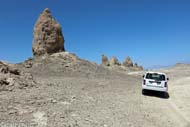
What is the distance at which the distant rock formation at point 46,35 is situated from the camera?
115ft

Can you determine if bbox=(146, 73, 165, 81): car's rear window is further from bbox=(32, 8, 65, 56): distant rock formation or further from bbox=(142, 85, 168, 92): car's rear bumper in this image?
bbox=(32, 8, 65, 56): distant rock formation

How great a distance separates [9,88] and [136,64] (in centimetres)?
7592

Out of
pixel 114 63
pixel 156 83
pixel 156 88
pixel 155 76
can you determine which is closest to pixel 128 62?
pixel 114 63

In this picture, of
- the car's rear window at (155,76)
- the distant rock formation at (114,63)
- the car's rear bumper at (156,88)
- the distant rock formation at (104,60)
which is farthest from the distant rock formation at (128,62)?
the car's rear bumper at (156,88)

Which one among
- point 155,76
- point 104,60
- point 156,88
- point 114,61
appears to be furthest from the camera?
point 104,60

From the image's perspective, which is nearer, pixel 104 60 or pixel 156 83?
pixel 156 83

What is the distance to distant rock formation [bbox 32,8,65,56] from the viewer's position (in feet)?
115

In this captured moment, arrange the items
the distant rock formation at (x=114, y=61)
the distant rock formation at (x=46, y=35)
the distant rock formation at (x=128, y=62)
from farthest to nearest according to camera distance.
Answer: the distant rock formation at (x=128, y=62) → the distant rock formation at (x=114, y=61) → the distant rock formation at (x=46, y=35)

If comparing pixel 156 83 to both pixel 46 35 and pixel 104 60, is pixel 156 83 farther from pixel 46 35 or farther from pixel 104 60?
pixel 104 60

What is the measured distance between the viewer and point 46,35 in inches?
1380

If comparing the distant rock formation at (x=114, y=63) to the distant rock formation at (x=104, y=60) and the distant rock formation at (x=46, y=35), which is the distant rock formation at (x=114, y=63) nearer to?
the distant rock formation at (x=104, y=60)

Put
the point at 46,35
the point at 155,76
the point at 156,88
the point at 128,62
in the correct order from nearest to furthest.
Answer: the point at 156,88 → the point at 155,76 → the point at 46,35 → the point at 128,62

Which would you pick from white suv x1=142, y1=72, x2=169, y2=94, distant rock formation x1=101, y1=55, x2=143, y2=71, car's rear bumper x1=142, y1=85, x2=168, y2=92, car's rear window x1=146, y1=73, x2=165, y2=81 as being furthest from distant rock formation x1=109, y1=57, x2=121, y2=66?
car's rear bumper x1=142, y1=85, x2=168, y2=92

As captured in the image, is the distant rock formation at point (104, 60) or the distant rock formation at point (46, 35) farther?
the distant rock formation at point (104, 60)
